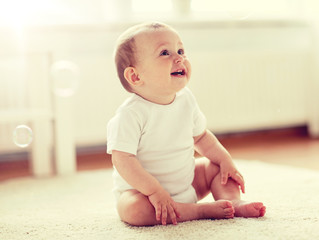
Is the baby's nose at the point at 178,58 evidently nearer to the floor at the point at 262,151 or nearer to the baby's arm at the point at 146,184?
the baby's arm at the point at 146,184

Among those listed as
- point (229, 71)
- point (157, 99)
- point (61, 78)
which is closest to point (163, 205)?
point (157, 99)

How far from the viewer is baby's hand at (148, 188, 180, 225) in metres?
0.89

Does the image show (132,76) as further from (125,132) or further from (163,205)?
(163,205)

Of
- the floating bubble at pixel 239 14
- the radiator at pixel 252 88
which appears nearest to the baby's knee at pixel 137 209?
the radiator at pixel 252 88

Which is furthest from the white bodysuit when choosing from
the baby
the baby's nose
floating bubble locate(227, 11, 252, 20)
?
floating bubble locate(227, 11, 252, 20)

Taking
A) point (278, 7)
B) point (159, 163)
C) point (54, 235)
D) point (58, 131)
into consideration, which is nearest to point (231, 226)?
point (159, 163)

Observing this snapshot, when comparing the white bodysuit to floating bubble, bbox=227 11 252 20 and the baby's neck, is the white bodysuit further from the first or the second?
floating bubble, bbox=227 11 252 20

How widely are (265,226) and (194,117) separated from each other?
32 cm

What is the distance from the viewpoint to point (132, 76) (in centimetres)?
98

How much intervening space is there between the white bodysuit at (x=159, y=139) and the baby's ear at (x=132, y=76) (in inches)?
1.4

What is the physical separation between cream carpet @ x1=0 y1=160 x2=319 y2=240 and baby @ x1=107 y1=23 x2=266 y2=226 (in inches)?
1.4

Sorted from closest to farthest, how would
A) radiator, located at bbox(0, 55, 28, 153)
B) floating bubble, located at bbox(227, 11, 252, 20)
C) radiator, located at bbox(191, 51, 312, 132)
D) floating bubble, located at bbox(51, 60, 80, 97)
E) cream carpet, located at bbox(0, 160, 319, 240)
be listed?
cream carpet, located at bbox(0, 160, 319, 240), floating bubble, located at bbox(51, 60, 80, 97), radiator, located at bbox(0, 55, 28, 153), radiator, located at bbox(191, 51, 312, 132), floating bubble, located at bbox(227, 11, 252, 20)

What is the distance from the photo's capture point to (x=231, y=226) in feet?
2.85

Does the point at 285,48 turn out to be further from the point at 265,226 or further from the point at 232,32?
the point at 265,226
